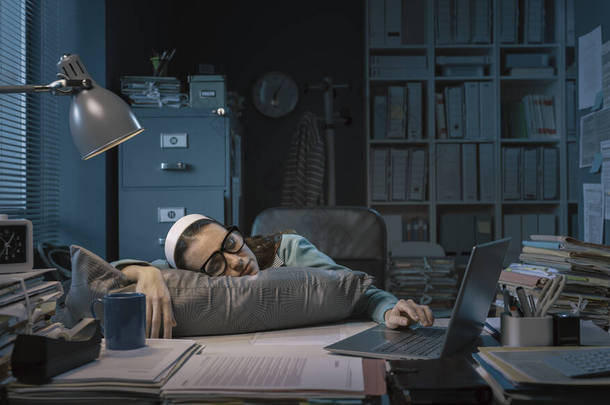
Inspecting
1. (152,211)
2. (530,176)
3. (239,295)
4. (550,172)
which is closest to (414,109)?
(530,176)

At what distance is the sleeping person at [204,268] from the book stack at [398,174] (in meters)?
2.55

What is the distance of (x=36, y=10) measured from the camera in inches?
100

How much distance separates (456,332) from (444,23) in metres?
3.34

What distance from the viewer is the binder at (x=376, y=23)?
3787mm

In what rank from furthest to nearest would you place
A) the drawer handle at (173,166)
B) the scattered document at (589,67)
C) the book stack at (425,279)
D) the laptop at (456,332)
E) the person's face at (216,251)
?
1. the book stack at (425,279)
2. the drawer handle at (173,166)
3. the scattered document at (589,67)
4. the person's face at (216,251)
5. the laptop at (456,332)

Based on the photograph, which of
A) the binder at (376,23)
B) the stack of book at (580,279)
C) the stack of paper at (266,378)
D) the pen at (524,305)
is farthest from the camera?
the binder at (376,23)

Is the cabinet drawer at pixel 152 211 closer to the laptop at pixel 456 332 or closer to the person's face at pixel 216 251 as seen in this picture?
the person's face at pixel 216 251

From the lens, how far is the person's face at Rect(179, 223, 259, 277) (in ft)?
3.88

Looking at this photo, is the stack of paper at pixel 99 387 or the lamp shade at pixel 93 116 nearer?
the stack of paper at pixel 99 387

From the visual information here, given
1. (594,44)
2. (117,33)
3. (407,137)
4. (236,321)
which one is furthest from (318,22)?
(236,321)

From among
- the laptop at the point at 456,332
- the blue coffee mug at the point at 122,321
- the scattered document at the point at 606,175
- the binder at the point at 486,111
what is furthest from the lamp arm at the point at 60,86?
the binder at the point at 486,111

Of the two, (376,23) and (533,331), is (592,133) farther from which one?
(376,23)

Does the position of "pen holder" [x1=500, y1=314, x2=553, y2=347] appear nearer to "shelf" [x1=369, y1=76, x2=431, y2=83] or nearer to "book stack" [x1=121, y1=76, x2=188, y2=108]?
"book stack" [x1=121, y1=76, x2=188, y2=108]

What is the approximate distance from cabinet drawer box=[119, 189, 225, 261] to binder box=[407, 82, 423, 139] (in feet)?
5.61
